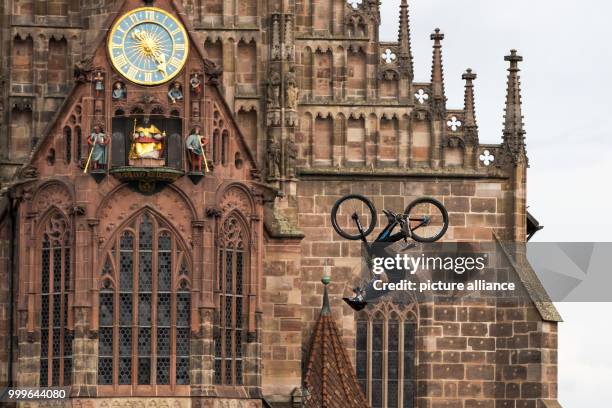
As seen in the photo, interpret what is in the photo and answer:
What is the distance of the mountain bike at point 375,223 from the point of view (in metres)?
113

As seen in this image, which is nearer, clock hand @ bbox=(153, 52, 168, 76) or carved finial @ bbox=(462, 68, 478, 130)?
clock hand @ bbox=(153, 52, 168, 76)

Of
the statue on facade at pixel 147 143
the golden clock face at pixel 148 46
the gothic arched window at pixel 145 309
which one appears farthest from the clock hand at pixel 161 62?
the gothic arched window at pixel 145 309

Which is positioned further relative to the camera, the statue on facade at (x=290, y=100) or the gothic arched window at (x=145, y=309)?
the statue on facade at (x=290, y=100)

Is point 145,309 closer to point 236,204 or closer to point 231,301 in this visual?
point 231,301

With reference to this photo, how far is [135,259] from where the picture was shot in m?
110

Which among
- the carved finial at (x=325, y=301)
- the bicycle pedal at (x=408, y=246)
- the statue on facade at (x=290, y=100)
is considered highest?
the statue on facade at (x=290, y=100)

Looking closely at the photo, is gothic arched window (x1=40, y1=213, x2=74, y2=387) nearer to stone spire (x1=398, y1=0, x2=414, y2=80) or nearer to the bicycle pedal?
the bicycle pedal

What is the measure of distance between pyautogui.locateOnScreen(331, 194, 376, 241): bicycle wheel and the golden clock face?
702cm

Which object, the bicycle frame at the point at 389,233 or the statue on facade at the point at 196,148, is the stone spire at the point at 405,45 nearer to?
the bicycle frame at the point at 389,233

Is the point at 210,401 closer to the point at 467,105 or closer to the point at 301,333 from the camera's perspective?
the point at 301,333

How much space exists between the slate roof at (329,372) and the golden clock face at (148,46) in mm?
8004

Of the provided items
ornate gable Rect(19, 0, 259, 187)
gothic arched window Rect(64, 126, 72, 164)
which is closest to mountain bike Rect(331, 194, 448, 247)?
ornate gable Rect(19, 0, 259, 187)

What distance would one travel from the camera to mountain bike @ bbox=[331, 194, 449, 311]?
371ft

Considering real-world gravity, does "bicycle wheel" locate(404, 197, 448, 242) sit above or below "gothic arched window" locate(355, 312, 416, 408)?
above
